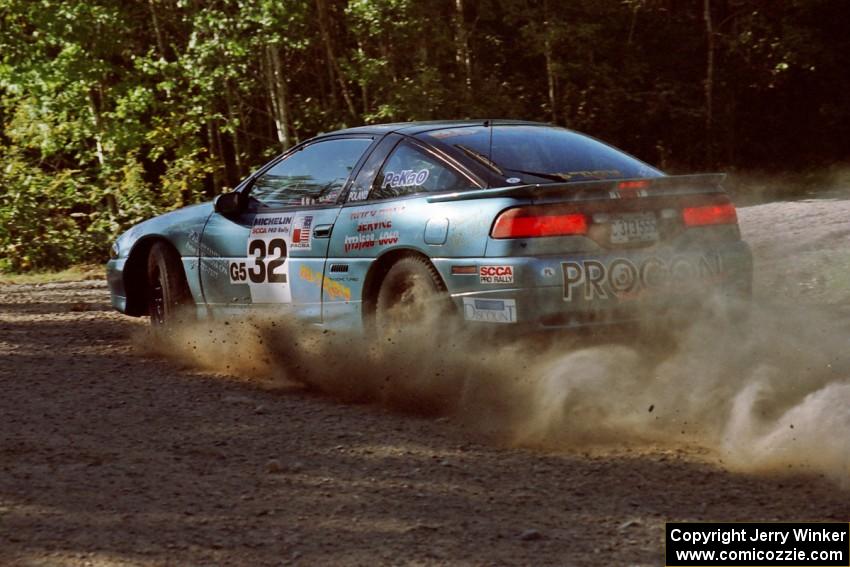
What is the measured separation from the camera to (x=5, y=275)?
51.5 ft

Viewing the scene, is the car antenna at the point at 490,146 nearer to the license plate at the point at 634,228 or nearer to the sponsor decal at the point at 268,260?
the license plate at the point at 634,228

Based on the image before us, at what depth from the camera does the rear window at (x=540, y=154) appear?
612 cm

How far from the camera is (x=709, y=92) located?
24500 millimetres

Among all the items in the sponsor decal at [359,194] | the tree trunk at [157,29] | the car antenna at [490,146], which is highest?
the tree trunk at [157,29]

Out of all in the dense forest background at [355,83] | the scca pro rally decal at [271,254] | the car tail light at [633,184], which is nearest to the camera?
the car tail light at [633,184]

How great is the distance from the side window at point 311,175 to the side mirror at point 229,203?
4.6 inches

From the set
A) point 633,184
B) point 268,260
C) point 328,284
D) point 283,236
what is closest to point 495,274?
point 633,184

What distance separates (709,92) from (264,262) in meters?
19.2

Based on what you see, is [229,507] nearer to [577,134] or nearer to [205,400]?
[205,400]

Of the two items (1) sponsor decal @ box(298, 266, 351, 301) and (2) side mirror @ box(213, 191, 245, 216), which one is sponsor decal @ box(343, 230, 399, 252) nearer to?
(1) sponsor decal @ box(298, 266, 351, 301)

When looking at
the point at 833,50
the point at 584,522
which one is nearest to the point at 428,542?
the point at 584,522

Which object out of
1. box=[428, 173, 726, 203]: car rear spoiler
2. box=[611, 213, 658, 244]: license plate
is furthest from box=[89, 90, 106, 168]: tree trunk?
box=[611, 213, 658, 244]: license plate

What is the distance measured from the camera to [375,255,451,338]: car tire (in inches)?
236

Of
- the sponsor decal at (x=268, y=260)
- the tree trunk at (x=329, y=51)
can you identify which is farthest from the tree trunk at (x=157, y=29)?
the sponsor decal at (x=268, y=260)
